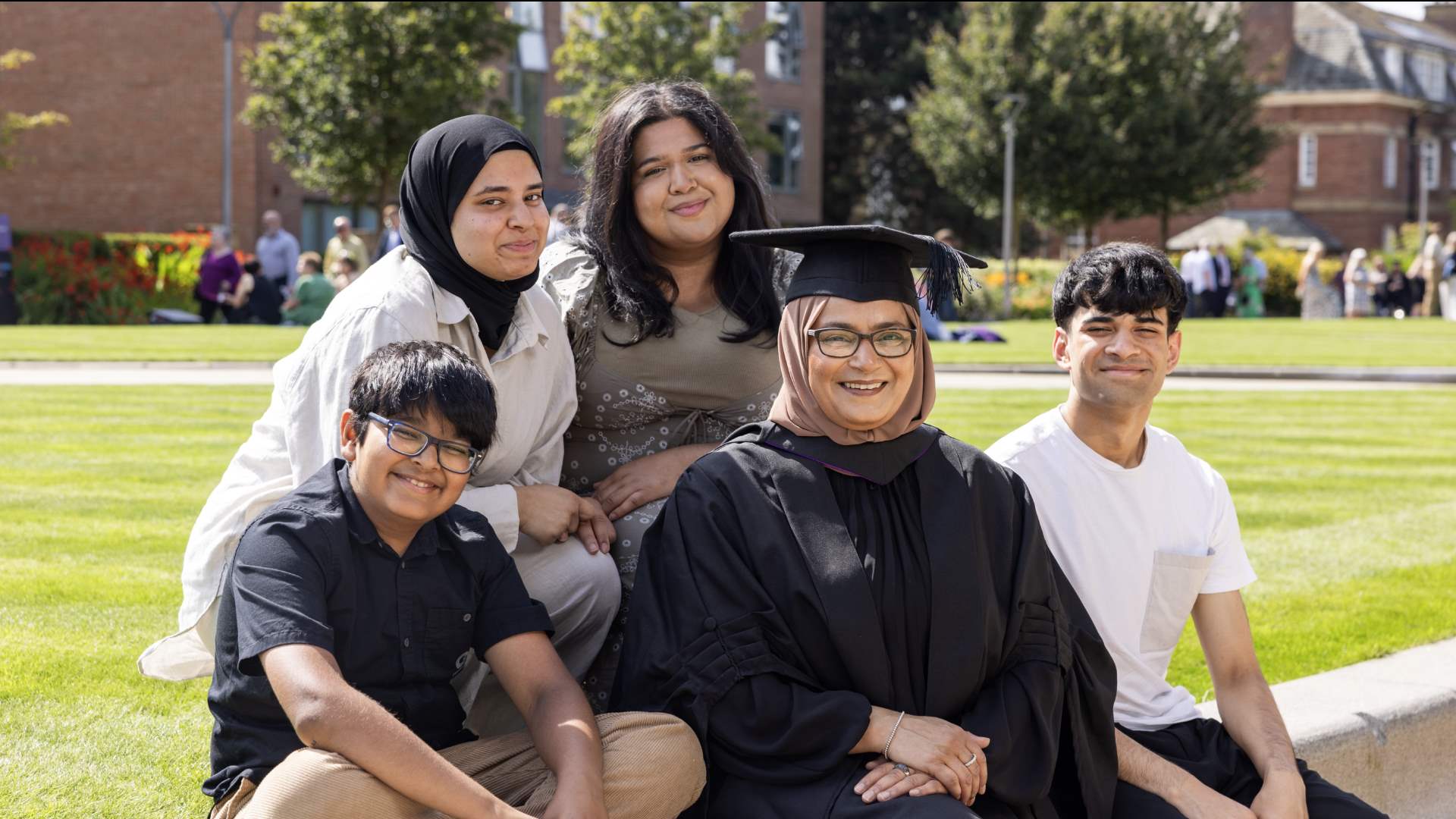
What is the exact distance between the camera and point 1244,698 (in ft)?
13.4

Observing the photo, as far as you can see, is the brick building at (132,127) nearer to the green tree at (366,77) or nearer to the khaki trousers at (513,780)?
the green tree at (366,77)

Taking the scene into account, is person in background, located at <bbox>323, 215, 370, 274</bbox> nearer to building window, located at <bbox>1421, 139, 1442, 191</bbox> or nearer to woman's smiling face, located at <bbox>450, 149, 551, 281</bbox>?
woman's smiling face, located at <bbox>450, 149, 551, 281</bbox>

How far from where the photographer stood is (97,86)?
3762 centimetres

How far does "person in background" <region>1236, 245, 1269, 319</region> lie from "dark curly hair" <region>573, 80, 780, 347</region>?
36746mm

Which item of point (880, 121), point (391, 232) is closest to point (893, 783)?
→ point (391, 232)

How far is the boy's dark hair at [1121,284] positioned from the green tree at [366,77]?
2773 centimetres

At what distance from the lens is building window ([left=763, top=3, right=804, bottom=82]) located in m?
49.2

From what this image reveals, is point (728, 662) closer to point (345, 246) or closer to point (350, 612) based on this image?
point (350, 612)

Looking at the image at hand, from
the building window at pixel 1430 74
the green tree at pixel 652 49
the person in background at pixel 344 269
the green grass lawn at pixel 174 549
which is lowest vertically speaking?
the green grass lawn at pixel 174 549

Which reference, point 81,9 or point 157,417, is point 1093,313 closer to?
point 157,417

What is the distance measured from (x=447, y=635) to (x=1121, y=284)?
1.93 metres

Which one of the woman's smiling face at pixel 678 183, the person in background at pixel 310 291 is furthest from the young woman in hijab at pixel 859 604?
the person in background at pixel 310 291

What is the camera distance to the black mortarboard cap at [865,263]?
362cm

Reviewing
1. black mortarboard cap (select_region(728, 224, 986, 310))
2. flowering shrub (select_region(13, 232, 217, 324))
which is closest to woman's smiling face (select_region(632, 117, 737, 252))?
black mortarboard cap (select_region(728, 224, 986, 310))
